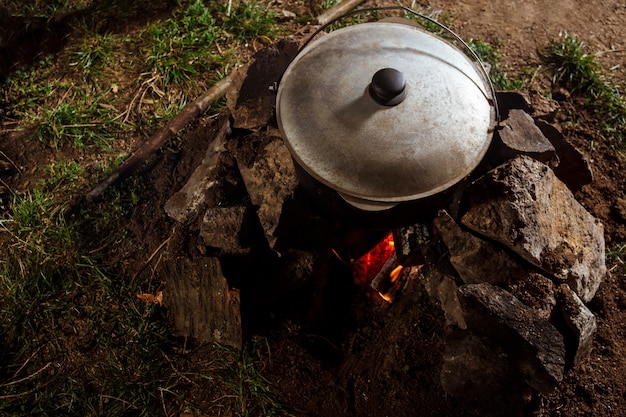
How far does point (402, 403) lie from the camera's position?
2441 millimetres

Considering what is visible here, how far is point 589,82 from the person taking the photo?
3.43 m

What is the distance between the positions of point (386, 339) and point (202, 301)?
105 centimetres

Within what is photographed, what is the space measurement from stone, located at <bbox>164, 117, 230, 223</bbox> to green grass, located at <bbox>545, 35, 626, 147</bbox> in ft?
8.22

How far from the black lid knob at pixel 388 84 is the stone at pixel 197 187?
1.32 metres

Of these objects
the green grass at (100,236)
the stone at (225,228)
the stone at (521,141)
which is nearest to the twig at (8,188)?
the green grass at (100,236)

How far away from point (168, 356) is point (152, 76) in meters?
2.13

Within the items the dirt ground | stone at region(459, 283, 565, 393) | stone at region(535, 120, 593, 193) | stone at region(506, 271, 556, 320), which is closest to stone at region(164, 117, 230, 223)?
the dirt ground

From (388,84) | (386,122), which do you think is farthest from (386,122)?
(388,84)

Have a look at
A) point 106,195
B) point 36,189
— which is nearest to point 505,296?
point 106,195

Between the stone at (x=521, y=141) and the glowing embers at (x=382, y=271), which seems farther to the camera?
the glowing embers at (x=382, y=271)

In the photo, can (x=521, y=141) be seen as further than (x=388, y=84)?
Yes

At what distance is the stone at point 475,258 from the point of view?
2271 millimetres

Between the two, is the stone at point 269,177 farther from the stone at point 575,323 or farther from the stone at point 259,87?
the stone at point 575,323

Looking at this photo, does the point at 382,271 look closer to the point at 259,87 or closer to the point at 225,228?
the point at 225,228
